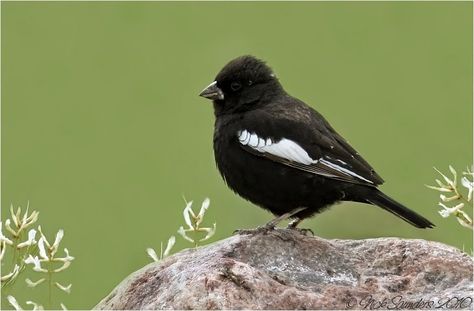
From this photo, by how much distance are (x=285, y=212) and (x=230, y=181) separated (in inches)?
16.9

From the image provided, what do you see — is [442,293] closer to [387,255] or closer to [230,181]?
[387,255]

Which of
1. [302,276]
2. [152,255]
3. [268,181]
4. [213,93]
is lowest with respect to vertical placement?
[302,276]

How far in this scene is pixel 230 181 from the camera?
5.77 m

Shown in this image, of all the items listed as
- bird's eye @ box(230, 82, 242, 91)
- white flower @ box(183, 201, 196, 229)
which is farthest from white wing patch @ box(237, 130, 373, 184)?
white flower @ box(183, 201, 196, 229)

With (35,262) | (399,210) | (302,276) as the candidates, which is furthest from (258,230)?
(35,262)

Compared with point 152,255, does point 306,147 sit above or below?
above

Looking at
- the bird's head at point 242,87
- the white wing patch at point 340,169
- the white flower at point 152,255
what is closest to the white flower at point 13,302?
the white flower at point 152,255

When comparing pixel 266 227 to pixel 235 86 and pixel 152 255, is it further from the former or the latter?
pixel 235 86

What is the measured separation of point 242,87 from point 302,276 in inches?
85.8

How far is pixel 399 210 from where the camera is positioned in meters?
5.37

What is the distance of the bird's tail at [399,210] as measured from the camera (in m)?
5.32

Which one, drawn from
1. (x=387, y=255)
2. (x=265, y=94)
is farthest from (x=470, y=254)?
(x=265, y=94)

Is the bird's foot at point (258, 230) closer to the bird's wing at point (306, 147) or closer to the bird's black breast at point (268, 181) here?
the bird's black breast at point (268, 181)

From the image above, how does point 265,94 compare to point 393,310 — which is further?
point 265,94
